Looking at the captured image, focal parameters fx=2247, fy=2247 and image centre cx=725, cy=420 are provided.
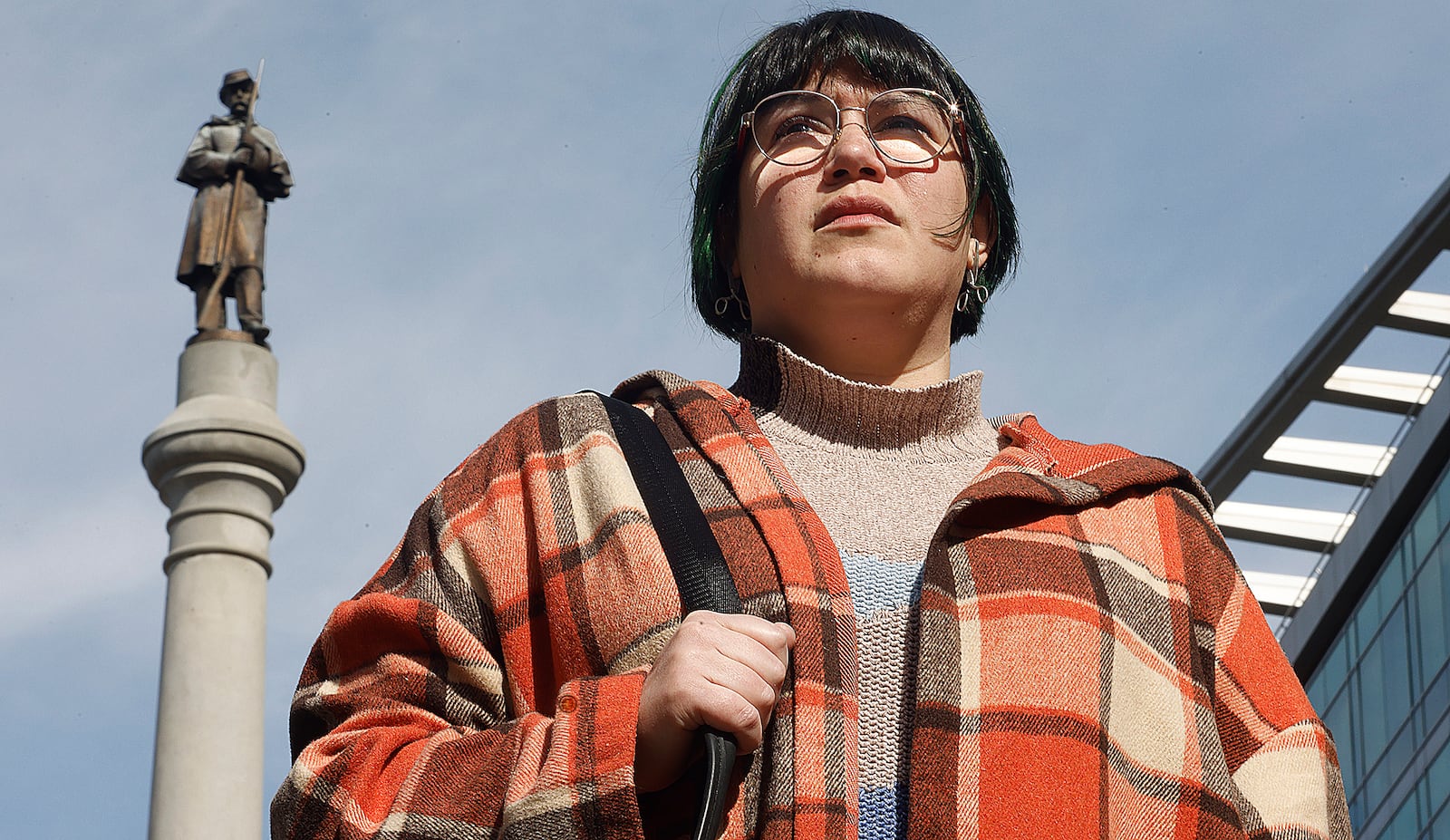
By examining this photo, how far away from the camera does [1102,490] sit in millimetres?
3062

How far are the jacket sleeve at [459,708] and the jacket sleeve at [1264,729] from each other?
Answer: 0.89 m

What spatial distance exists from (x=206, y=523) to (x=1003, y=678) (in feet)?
44.5

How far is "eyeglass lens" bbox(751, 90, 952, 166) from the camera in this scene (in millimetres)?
3484

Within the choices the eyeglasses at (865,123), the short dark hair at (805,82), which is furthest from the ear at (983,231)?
the eyeglasses at (865,123)

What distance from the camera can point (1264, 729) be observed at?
300cm

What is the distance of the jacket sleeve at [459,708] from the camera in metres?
2.50

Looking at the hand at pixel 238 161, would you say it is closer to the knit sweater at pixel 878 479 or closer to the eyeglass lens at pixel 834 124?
the eyeglass lens at pixel 834 124

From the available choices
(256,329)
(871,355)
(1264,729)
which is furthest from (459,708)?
(256,329)

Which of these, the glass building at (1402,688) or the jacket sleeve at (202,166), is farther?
the glass building at (1402,688)

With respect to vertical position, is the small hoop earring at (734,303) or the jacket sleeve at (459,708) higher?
the small hoop earring at (734,303)

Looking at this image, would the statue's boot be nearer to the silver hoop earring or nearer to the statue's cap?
the statue's cap

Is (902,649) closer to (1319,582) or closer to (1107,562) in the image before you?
(1107,562)

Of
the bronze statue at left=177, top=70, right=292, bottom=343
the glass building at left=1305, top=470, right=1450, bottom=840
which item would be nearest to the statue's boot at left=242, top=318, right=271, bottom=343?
the bronze statue at left=177, top=70, right=292, bottom=343

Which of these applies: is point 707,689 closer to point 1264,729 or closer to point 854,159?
point 1264,729
